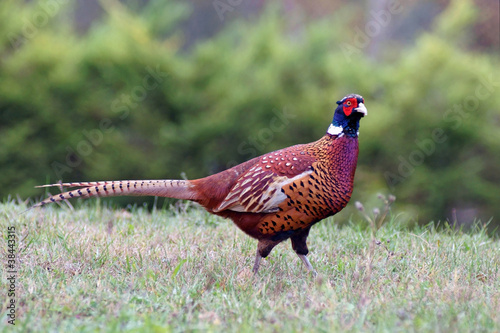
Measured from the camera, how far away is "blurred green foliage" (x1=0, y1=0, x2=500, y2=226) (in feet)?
26.4

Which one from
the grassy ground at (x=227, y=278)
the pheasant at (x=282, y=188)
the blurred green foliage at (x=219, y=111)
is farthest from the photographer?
the blurred green foliage at (x=219, y=111)

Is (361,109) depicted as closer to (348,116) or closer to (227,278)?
(348,116)

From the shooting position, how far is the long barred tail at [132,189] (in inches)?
154

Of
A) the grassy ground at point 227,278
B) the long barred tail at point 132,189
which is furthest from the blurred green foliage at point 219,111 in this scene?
the long barred tail at point 132,189

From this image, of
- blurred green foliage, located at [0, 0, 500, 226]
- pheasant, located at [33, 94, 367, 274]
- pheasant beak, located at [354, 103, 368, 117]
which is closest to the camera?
pheasant, located at [33, 94, 367, 274]

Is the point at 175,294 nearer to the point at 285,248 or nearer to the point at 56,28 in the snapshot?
the point at 285,248

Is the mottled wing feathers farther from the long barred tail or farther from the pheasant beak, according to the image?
the pheasant beak

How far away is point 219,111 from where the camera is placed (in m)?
8.27

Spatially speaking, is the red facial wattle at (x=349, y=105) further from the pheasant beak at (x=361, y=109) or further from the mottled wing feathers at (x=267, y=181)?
the mottled wing feathers at (x=267, y=181)

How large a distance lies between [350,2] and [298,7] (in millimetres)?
1683

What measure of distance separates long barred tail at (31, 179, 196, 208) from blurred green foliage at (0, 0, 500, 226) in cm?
386

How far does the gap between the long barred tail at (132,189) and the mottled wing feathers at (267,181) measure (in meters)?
0.28

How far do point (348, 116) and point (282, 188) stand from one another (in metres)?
0.69

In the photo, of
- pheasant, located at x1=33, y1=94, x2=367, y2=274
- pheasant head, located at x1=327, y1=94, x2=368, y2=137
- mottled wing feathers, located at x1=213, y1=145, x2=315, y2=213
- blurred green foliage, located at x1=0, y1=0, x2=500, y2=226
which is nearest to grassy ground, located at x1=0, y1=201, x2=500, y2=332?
pheasant, located at x1=33, y1=94, x2=367, y2=274
